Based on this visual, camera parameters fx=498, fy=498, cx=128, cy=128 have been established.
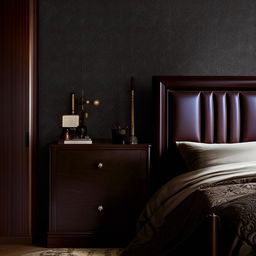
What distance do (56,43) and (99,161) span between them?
106cm

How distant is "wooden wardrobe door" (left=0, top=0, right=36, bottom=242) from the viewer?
3682mm

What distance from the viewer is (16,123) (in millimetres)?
3697

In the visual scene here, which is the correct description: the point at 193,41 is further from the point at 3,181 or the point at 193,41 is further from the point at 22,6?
the point at 3,181

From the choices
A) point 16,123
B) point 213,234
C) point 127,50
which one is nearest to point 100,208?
point 16,123

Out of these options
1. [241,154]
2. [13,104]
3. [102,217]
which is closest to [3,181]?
[13,104]

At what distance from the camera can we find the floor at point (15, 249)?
11.3ft

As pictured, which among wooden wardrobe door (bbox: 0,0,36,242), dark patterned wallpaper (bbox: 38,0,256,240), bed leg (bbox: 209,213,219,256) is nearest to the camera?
bed leg (bbox: 209,213,219,256)

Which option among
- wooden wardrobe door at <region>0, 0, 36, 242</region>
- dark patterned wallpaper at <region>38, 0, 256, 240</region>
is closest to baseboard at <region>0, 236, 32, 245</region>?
wooden wardrobe door at <region>0, 0, 36, 242</region>

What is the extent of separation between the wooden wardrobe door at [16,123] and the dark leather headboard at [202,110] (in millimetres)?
968

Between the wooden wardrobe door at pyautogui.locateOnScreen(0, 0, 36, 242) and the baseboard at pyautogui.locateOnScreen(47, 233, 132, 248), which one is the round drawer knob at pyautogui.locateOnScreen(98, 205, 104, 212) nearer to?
the baseboard at pyautogui.locateOnScreen(47, 233, 132, 248)

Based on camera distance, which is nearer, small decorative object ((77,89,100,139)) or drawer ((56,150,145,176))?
drawer ((56,150,145,176))

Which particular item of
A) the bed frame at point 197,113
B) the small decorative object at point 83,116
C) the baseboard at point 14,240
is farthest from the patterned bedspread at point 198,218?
the baseboard at point 14,240

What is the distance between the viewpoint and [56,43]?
12.9 ft

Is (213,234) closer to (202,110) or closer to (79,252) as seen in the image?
(79,252)
